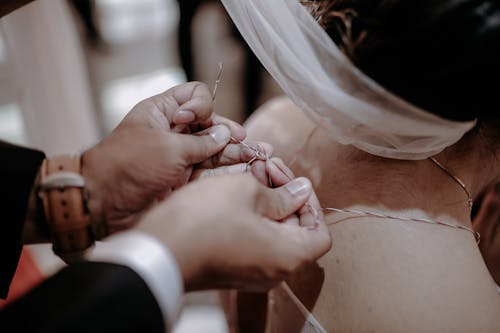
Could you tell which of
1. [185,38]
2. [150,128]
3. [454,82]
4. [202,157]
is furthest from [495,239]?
[185,38]

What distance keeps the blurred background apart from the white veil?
3.44 feet

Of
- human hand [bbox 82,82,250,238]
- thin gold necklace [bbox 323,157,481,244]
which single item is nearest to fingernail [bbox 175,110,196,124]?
human hand [bbox 82,82,250,238]

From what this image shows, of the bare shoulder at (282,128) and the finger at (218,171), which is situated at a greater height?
the finger at (218,171)

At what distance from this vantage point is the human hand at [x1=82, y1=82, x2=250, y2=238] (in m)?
0.80

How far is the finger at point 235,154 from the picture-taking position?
921mm

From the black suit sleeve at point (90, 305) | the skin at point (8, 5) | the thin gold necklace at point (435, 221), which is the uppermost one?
the skin at point (8, 5)

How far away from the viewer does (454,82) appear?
70 centimetres

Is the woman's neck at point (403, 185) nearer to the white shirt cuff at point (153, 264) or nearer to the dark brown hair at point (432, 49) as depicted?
the dark brown hair at point (432, 49)

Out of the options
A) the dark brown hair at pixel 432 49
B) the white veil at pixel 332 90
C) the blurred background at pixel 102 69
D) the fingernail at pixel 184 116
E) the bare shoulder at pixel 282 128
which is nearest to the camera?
the dark brown hair at pixel 432 49

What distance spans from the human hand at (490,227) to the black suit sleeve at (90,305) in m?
0.95

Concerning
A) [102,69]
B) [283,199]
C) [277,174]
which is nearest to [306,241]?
[283,199]

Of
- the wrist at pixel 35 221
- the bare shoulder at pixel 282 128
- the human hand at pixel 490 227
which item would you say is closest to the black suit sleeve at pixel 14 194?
the wrist at pixel 35 221

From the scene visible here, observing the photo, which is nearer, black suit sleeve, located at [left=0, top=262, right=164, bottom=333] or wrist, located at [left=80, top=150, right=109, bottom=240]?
black suit sleeve, located at [left=0, top=262, right=164, bottom=333]

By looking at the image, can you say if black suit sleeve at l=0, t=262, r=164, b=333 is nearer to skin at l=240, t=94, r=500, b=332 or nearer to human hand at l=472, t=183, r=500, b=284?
skin at l=240, t=94, r=500, b=332
